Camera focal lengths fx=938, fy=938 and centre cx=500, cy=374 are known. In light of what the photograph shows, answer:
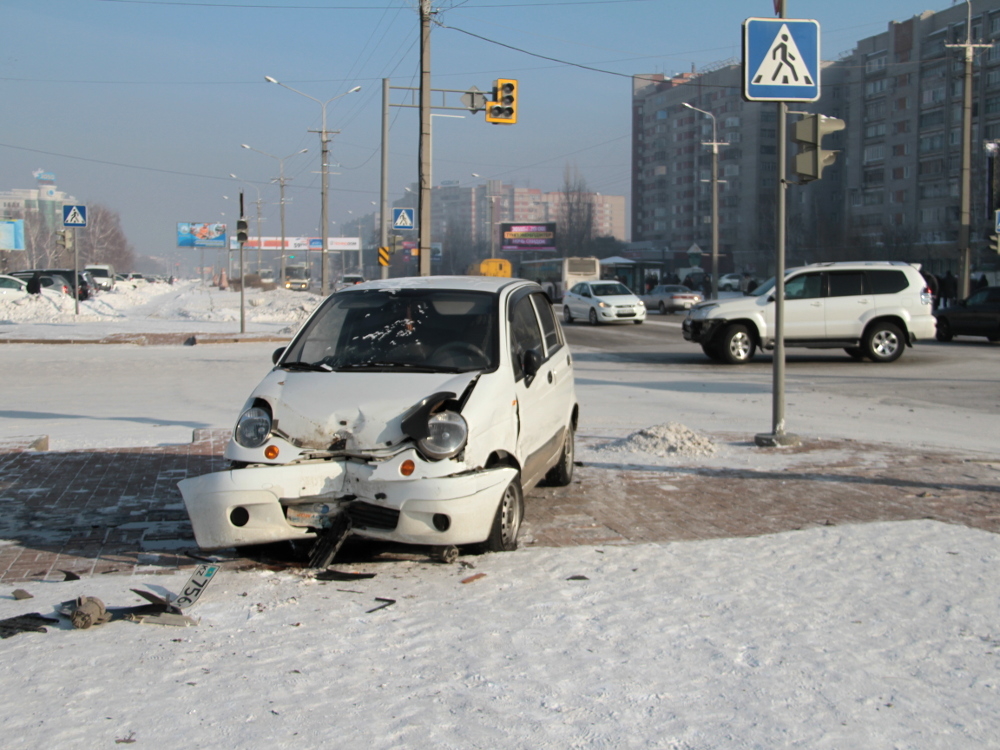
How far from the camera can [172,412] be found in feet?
39.3

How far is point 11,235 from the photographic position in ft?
216

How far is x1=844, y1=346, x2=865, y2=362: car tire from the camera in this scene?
18828 millimetres

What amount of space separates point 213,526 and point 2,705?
1694mm

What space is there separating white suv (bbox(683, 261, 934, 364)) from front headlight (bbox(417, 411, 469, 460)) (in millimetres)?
14279

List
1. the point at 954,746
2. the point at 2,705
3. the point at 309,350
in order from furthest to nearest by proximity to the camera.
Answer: the point at 309,350, the point at 2,705, the point at 954,746

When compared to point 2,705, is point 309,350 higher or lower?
higher

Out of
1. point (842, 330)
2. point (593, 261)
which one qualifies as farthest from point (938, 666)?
point (593, 261)

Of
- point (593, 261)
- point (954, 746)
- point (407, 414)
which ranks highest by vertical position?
point (593, 261)

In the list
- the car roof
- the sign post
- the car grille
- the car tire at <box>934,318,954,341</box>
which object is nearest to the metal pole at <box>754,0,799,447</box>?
the sign post

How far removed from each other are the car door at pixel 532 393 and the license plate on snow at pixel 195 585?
1.87 m

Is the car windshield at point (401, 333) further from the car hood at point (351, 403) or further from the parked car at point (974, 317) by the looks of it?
the parked car at point (974, 317)

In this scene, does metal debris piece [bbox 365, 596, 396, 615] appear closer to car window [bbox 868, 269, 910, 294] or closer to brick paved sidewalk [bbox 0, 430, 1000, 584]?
brick paved sidewalk [bbox 0, 430, 1000, 584]

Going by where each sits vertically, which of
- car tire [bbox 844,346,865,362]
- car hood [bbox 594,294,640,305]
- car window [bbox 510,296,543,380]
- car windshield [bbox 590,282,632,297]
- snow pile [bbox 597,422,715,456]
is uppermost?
car windshield [bbox 590,282,632,297]

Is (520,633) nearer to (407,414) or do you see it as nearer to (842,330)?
(407,414)
